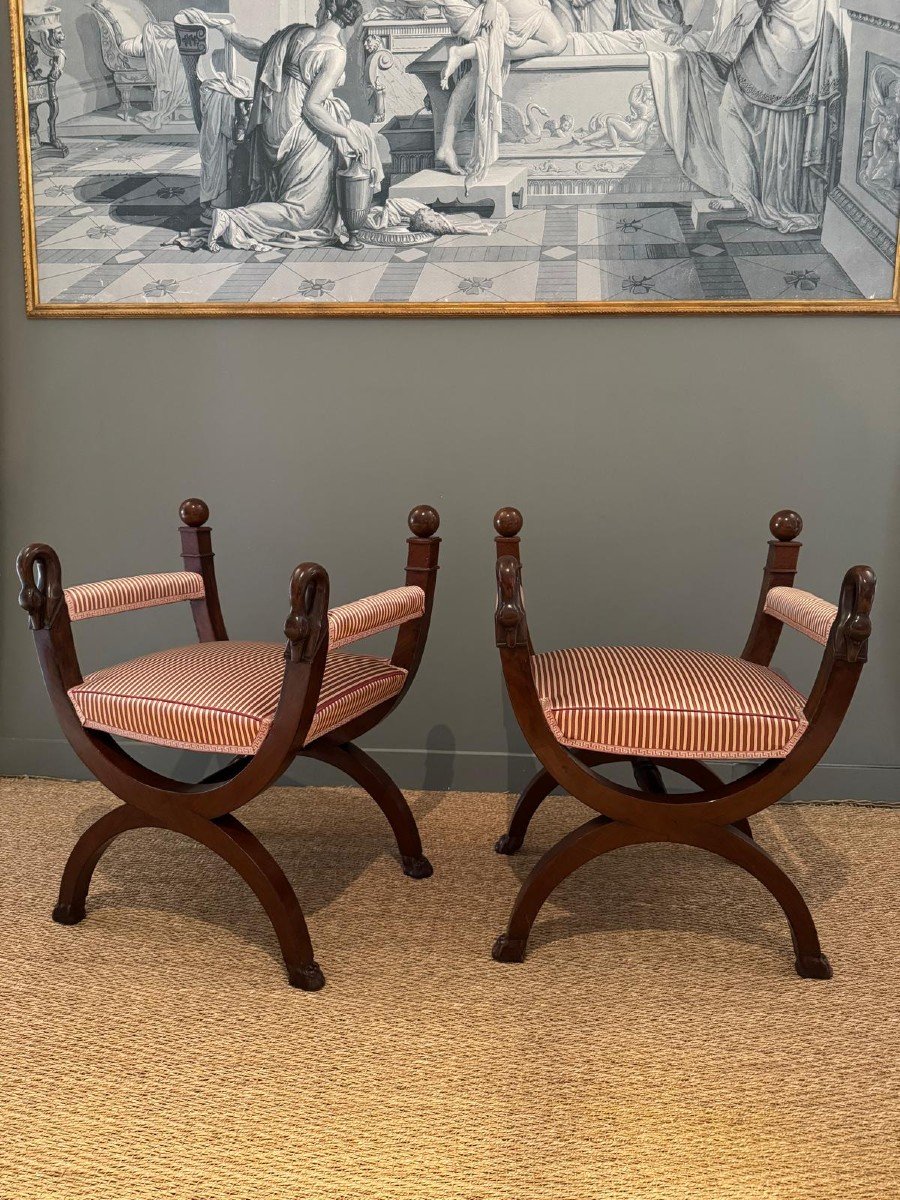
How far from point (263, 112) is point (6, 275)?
0.87 m

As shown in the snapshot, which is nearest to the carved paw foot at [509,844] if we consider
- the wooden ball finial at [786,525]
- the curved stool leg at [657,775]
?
the curved stool leg at [657,775]

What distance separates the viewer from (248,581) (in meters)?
2.89

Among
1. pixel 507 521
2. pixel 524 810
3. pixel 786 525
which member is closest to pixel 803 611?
pixel 786 525

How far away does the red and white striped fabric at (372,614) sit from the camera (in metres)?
1.80

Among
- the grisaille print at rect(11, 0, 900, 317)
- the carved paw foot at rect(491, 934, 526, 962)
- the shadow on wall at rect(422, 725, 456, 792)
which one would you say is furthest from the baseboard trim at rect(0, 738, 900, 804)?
the grisaille print at rect(11, 0, 900, 317)

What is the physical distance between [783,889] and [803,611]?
54cm

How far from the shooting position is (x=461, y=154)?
2633mm

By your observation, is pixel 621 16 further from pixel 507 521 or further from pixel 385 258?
pixel 507 521

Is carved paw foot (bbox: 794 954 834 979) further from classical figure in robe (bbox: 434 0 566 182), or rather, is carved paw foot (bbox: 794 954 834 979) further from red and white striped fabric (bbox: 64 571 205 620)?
classical figure in robe (bbox: 434 0 566 182)

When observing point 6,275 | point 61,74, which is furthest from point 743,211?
point 6,275

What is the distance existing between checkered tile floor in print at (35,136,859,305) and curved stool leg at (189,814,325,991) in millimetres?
1535

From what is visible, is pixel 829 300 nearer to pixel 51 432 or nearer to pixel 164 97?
pixel 164 97

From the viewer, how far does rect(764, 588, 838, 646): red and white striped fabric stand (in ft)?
6.05

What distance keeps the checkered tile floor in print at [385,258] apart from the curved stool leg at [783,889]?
1471mm
